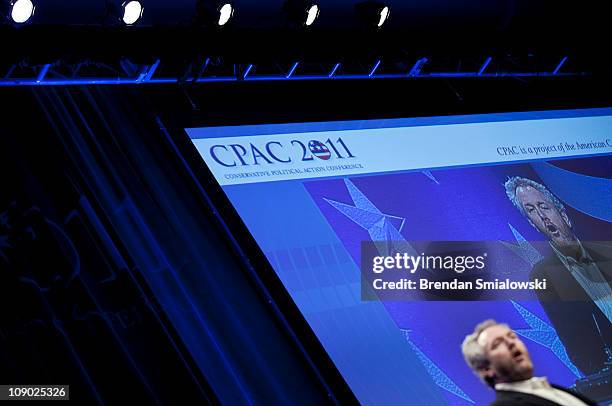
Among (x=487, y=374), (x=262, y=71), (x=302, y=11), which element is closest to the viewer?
(x=487, y=374)

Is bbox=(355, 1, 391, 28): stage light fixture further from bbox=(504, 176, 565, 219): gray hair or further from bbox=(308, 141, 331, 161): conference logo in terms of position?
bbox=(504, 176, 565, 219): gray hair

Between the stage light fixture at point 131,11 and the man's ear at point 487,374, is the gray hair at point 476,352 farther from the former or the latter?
the stage light fixture at point 131,11

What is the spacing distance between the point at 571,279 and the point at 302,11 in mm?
2636

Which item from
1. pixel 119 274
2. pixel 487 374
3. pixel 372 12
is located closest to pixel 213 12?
pixel 372 12

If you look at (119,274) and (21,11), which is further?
(119,274)

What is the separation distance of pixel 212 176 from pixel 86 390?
1567 mm

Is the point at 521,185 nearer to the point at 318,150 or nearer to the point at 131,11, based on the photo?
the point at 318,150

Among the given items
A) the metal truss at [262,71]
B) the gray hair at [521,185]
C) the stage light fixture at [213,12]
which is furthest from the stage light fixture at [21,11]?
the gray hair at [521,185]

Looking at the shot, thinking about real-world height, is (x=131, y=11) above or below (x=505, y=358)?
above

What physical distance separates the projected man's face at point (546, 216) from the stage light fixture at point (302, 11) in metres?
1.97

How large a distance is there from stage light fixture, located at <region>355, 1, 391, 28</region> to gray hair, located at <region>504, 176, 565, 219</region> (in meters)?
1.53

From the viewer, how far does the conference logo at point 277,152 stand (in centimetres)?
596

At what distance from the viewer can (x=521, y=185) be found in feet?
20.9

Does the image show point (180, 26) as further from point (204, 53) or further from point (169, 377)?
point (169, 377)
